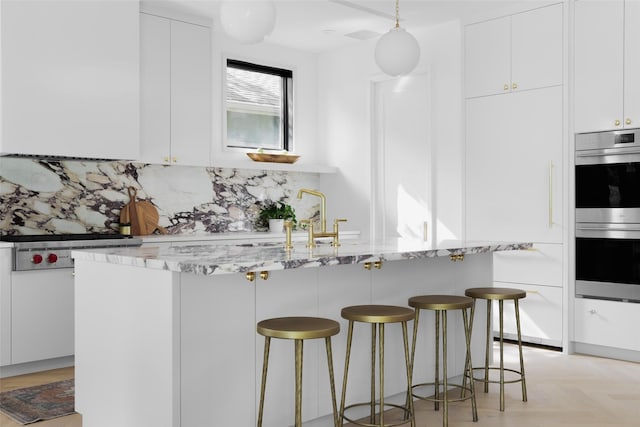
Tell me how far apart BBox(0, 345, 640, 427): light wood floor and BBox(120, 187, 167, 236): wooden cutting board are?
130 cm

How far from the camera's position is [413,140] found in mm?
5832

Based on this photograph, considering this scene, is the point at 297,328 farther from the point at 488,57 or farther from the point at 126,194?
the point at 488,57

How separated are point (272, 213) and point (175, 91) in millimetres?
1558

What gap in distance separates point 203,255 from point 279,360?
611mm

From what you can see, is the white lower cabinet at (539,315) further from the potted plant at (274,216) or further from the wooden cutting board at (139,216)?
the wooden cutting board at (139,216)

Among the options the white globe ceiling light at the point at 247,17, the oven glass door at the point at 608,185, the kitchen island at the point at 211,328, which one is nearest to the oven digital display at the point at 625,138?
the oven glass door at the point at 608,185

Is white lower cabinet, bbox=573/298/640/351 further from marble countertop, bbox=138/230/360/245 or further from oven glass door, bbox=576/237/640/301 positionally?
marble countertop, bbox=138/230/360/245

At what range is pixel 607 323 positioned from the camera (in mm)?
4562

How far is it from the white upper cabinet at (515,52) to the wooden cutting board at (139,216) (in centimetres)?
285

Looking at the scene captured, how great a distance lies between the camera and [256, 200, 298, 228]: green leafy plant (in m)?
6.15

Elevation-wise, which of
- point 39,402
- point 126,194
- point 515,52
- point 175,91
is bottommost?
point 39,402

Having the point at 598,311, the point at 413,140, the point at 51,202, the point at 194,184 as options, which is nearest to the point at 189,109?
the point at 194,184

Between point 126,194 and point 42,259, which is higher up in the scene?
point 126,194

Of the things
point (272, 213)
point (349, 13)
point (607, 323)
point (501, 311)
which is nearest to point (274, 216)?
point (272, 213)
